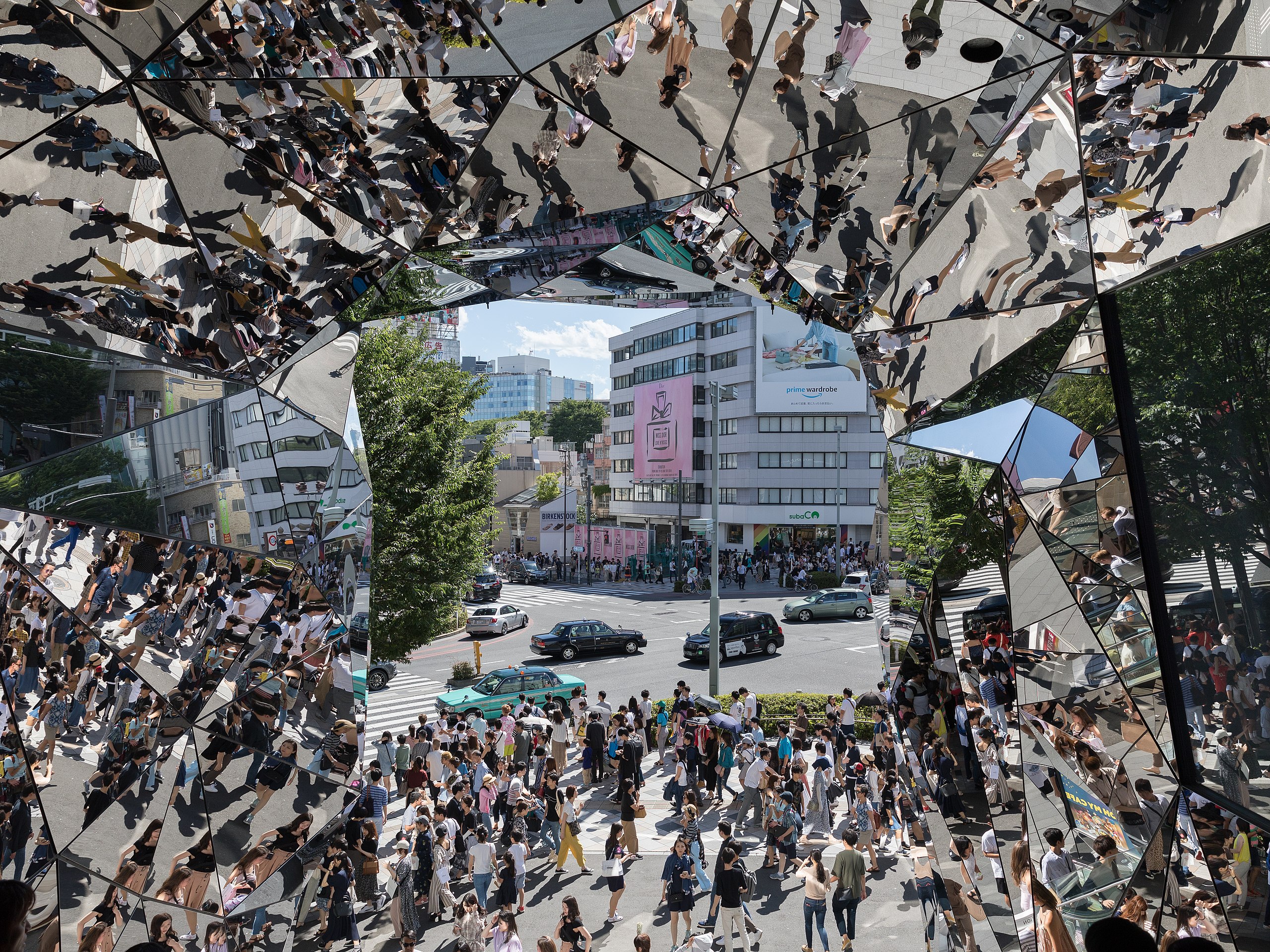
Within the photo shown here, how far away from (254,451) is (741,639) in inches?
785

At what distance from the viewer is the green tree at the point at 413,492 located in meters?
14.9

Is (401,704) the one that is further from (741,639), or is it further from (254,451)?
(254,451)

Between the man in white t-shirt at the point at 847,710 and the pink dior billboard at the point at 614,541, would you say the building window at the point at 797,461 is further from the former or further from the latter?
the man in white t-shirt at the point at 847,710

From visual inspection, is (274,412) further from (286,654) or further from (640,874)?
(640,874)

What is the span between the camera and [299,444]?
18.4 ft

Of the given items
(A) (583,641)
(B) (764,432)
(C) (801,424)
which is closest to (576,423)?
(B) (764,432)

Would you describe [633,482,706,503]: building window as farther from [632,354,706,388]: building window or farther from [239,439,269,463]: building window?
[239,439,269,463]: building window

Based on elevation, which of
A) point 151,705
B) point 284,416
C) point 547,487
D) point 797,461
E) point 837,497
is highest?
point 797,461

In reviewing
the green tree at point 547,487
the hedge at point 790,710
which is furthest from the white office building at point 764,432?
the hedge at point 790,710

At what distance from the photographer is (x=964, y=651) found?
5379mm

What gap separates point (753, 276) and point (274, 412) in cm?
344

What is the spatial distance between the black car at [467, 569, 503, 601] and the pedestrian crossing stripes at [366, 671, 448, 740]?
41.4ft

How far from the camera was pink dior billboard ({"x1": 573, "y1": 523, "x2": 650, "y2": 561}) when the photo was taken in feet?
163

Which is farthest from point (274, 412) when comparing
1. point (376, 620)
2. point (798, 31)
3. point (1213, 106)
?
point (376, 620)
